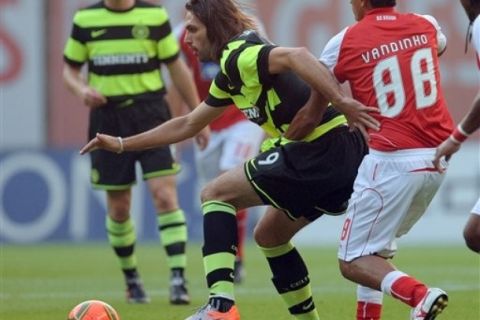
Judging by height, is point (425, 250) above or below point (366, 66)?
below

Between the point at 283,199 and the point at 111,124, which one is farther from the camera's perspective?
the point at 111,124

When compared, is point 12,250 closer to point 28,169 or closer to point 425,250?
point 28,169

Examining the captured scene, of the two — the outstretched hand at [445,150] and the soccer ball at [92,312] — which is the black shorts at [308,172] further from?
the soccer ball at [92,312]

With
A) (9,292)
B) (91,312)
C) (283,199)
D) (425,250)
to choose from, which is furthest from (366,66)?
(425,250)

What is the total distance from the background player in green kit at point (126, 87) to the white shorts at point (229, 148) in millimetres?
1745

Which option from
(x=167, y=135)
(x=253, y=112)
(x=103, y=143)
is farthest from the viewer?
(x=167, y=135)

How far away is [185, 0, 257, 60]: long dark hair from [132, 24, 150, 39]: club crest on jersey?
11.1 ft

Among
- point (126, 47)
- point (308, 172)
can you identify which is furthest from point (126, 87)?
point (308, 172)

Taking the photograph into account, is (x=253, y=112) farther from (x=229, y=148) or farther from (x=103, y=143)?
(x=229, y=148)

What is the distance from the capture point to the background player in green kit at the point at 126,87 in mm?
11789

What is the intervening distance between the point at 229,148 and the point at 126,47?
2.17 m

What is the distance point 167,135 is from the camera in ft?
28.6

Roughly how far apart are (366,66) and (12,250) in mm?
12352

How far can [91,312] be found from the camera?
8.65m
